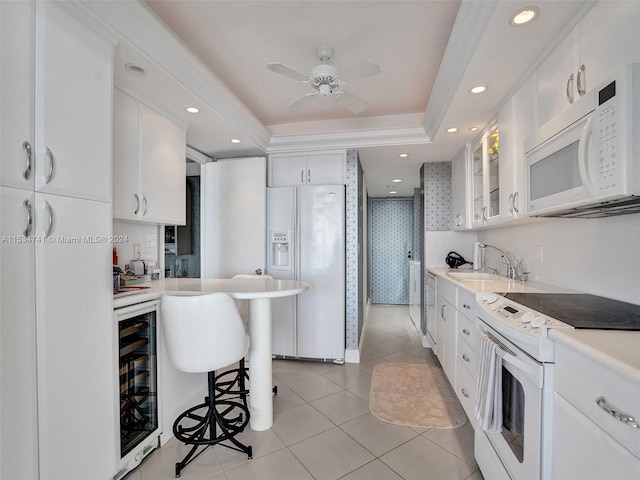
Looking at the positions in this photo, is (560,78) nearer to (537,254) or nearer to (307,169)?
(537,254)

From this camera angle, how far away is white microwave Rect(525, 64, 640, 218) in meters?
1.03

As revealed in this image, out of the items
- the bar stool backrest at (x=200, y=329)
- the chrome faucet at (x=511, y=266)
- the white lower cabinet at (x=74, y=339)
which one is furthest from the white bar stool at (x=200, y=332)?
the chrome faucet at (x=511, y=266)

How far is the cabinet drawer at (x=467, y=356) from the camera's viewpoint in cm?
194

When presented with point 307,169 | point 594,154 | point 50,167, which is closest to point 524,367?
point 594,154

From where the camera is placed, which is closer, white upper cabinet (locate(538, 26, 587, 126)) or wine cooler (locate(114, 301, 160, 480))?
white upper cabinet (locate(538, 26, 587, 126))

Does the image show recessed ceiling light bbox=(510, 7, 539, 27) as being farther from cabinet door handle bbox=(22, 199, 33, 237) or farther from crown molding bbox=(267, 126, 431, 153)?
cabinet door handle bbox=(22, 199, 33, 237)

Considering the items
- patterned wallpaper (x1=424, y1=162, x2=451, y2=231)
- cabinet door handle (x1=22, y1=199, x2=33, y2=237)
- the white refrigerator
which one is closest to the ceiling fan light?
the white refrigerator

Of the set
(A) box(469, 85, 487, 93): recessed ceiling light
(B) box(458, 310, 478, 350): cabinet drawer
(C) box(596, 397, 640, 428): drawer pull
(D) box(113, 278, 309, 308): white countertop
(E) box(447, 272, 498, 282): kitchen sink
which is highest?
(A) box(469, 85, 487, 93): recessed ceiling light

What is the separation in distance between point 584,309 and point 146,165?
266cm

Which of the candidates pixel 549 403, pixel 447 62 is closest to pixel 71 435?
pixel 549 403

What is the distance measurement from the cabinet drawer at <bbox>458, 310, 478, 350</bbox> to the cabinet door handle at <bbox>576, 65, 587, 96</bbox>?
4.34ft

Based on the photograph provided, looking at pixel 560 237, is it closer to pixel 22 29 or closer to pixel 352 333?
pixel 352 333

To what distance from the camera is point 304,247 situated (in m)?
3.47

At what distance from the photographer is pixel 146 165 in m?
2.21
